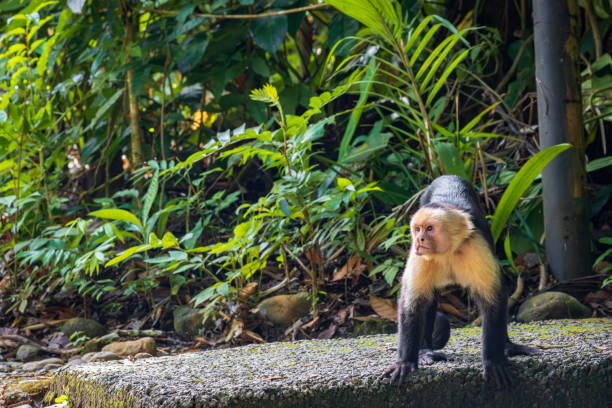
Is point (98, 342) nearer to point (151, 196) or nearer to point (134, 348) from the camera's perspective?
point (134, 348)

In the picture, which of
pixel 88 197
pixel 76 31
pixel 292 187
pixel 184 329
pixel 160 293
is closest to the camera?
pixel 292 187

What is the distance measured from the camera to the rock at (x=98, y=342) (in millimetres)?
3078

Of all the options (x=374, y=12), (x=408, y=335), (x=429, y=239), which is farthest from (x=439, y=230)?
(x=374, y=12)

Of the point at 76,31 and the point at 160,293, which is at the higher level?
the point at 76,31

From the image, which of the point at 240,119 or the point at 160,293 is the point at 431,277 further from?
the point at 240,119

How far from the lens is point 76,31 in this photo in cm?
405

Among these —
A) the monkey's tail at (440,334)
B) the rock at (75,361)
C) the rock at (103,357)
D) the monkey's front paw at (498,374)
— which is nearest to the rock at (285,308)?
the rock at (103,357)

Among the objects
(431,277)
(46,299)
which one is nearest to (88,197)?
(46,299)

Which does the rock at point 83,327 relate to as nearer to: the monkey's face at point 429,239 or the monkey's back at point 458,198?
the monkey's back at point 458,198

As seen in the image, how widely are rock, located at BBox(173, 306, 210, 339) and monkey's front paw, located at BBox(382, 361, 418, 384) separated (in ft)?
5.21

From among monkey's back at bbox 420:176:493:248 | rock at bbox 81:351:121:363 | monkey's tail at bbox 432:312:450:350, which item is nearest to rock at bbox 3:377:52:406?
Answer: rock at bbox 81:351:121:363

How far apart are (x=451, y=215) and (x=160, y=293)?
2.24 m

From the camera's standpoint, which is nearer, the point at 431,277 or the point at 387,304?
the point at 431,277

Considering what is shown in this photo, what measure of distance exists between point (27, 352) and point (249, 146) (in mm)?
1496
